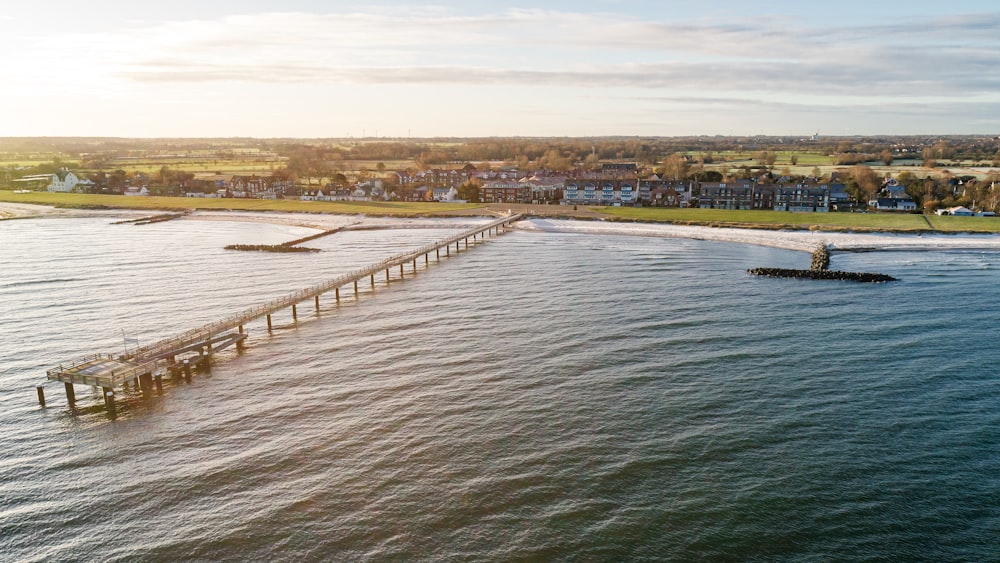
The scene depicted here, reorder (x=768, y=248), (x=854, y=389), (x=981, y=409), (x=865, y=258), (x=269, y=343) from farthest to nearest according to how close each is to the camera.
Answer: (x=768, y=248)
(x=865, y=258)
(x=269, y=343)
(x=854, y=389)
(x=981, y=409)

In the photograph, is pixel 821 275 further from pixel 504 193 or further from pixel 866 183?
pixel 504 193

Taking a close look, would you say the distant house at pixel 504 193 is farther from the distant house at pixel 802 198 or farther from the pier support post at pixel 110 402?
the pier support post at pixel 110 402

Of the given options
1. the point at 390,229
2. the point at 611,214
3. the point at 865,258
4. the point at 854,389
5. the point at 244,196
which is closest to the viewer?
the point at 854,389

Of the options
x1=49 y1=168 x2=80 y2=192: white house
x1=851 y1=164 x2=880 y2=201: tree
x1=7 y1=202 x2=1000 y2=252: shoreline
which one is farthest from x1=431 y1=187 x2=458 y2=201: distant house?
x1=49 y1=168 x2=80 y2=192: white house

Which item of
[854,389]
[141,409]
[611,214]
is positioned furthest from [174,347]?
[611,214]

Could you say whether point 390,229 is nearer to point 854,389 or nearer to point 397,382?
point 397,382

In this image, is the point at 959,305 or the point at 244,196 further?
the point at 244,196
